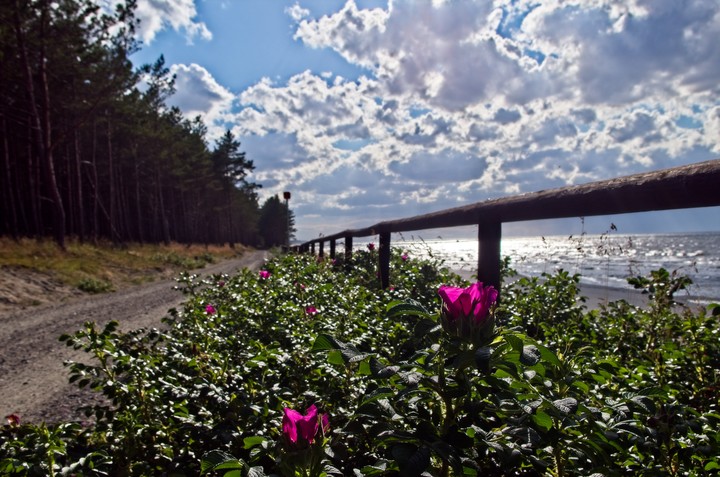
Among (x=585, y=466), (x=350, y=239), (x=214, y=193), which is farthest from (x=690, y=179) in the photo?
(x=214, y=193)

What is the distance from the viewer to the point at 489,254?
2.97 metres

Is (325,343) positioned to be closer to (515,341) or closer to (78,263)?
(515,341)

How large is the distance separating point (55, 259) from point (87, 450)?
1652 cm

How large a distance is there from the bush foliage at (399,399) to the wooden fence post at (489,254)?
482mm

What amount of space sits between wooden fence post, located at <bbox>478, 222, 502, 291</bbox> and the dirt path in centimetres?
295

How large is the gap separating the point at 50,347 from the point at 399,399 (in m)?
6.80

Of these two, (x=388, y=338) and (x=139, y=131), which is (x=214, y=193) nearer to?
(x=139, y=131)

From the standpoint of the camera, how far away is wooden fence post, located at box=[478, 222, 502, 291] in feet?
9.67

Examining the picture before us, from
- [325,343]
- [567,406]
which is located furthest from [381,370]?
[567,406]

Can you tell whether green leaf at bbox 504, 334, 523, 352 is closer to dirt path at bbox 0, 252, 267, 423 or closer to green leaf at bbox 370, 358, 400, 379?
green leaf at bbox 370, 358, 400, 379

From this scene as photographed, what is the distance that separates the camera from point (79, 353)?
570 centimetres

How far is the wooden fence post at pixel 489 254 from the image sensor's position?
2.95 meters

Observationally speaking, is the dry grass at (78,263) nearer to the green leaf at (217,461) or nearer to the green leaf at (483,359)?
A: the green leaf at (217,461)

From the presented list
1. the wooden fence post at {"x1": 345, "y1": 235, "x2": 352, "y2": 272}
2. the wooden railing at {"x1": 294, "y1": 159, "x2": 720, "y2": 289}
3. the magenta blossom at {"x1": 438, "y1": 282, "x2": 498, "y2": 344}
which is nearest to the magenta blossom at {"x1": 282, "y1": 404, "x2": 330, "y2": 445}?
the magenta blossom at {"x1": 438, "y1": 282, "x2": 498, "y2": 344}
